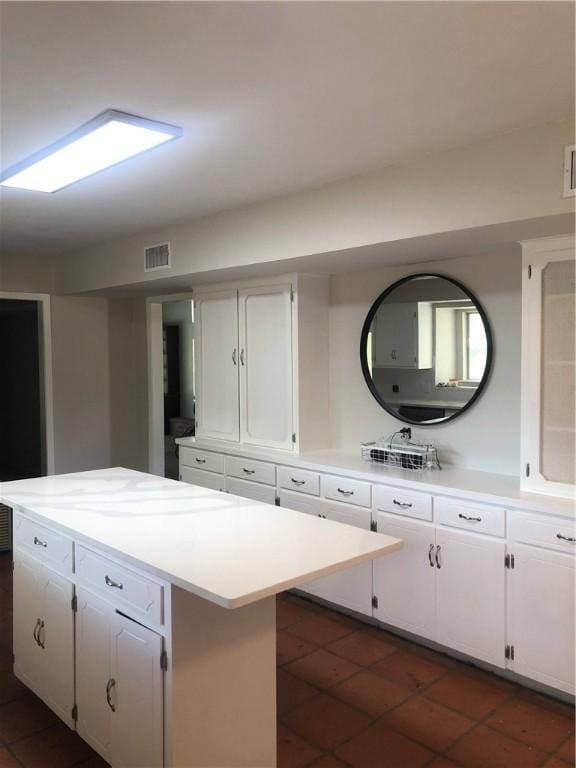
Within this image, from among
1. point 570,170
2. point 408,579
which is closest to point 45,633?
point 408,579

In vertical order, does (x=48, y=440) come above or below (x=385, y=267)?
below

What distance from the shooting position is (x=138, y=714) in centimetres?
204

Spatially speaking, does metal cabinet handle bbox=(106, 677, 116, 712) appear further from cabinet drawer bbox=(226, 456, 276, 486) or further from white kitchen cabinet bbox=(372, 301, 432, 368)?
white kitchen cabinet bbox=(372, 301, 432, 368)

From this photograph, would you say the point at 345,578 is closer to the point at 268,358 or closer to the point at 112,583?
the point at 268,358

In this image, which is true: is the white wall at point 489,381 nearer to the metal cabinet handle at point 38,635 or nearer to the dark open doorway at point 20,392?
the metal cabinet handle at point 38,635

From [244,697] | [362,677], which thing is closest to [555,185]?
[244,697]

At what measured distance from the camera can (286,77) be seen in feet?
6.30

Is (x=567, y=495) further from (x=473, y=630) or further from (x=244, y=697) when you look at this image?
(x=244, y=697)

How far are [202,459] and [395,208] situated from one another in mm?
2405

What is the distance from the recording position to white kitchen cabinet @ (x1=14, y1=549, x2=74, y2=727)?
2.46m

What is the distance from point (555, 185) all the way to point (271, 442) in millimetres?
2421

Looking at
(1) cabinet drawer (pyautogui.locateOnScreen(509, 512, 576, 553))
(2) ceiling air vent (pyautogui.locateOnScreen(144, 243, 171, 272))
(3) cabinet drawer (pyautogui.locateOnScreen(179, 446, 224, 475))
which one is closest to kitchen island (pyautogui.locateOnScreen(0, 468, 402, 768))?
(1) cabinet drawer (pyautogui.locateOnScreen(509, 512, 576, 553))

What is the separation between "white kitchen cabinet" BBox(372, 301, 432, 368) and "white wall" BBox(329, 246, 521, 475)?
17cm

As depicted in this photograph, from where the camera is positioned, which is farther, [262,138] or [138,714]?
[262,138]
